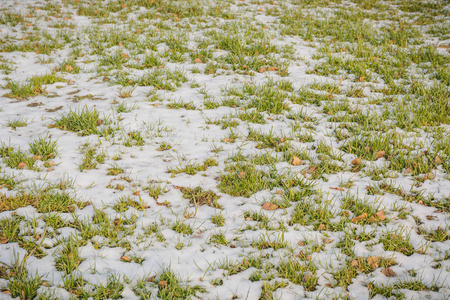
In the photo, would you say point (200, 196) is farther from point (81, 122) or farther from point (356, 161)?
point (81, 122)

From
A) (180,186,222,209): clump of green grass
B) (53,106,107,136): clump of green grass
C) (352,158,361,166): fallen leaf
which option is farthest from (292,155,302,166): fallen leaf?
(53,106,107,136): clump of green grass

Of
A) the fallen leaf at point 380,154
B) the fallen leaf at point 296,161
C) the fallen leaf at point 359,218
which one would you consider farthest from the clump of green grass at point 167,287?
the fallen leaf at point 380,154

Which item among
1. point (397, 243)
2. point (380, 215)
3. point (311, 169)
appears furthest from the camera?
point (311, 169)

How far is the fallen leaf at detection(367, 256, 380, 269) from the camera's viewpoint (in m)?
2.21

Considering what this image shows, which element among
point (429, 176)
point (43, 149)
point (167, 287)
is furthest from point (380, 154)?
point (43, 149)

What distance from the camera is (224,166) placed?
3.30 meters

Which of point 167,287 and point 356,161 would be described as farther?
point 356,161

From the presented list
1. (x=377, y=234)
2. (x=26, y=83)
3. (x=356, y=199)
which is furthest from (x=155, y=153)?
(x=26, y=83)

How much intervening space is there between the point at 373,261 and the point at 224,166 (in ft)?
5.44

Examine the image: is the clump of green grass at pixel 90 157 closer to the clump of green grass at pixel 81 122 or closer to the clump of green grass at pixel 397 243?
the clump of green grass at pixel 81 122

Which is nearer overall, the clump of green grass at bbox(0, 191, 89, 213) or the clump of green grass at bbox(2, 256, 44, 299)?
the clump of green grass at bbox(2, 256, 44, 299)

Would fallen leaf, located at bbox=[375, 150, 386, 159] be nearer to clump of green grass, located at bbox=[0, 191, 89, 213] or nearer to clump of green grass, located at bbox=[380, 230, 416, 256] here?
clump of green grass, located at bbox=[380, 230, 416, 256]

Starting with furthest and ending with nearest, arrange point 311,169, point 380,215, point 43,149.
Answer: point 43,149 → point 311,169 → point 380,215

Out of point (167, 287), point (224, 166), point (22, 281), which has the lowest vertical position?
point (167, 287)
